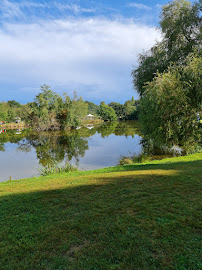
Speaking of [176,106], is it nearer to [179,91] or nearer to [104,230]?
[179,91]

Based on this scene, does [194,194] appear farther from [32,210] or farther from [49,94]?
[49,94]

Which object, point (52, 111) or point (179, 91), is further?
point (52, 111)

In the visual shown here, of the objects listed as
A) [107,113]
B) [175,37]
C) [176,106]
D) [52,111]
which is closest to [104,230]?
[176,106]

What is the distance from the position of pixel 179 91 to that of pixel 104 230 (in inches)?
463

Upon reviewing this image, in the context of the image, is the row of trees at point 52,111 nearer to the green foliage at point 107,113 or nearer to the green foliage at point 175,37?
the green foliage at point 175,37

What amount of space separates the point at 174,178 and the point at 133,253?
13.8ft

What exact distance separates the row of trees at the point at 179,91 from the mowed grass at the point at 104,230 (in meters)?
8.89

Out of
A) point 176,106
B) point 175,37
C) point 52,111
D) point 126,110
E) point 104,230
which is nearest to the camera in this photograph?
point 104,230

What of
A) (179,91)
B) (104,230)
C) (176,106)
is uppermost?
(179,91)

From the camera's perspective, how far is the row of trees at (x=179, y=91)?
12824 millimetres

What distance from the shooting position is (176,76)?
13.4m

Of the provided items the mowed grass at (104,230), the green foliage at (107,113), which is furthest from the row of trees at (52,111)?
the mowed grass at (104,230)

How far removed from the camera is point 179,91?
1259 centimetres

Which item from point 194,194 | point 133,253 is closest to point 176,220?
point 133,253
